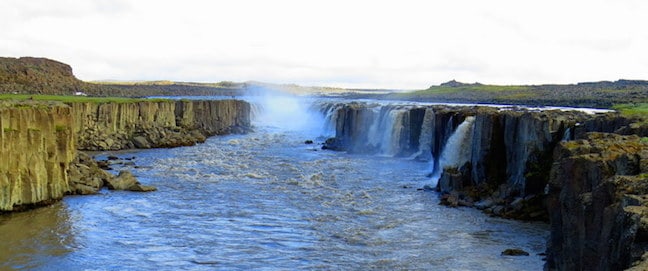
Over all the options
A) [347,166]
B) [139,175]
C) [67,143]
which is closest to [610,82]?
[347,166]

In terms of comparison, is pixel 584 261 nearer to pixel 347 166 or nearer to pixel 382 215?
pixel 382 215

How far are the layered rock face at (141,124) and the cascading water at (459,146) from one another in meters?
29.1

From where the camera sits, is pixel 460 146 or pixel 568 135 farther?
pixel 460 146

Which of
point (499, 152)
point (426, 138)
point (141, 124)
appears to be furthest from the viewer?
point (141, 124)

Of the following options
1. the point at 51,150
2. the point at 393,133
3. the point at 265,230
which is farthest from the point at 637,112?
the point at 51,150

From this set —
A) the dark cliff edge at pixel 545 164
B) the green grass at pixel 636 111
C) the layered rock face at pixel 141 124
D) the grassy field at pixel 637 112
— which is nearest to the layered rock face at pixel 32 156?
the dark cliff edge at pixel 545 164

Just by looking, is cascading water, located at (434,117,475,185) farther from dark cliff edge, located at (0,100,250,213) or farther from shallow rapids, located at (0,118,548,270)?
dark cliff edge, located at (0,100,250,213)

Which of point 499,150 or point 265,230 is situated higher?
point 499,150

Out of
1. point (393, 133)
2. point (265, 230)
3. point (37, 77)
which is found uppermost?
point (37, 77)

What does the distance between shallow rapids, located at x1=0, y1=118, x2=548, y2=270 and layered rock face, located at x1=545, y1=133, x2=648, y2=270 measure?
4794 millimetres

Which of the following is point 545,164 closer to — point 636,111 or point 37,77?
point 636,111

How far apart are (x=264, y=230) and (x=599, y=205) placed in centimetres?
1589

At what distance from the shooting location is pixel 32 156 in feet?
93.1

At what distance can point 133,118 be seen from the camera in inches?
2502
